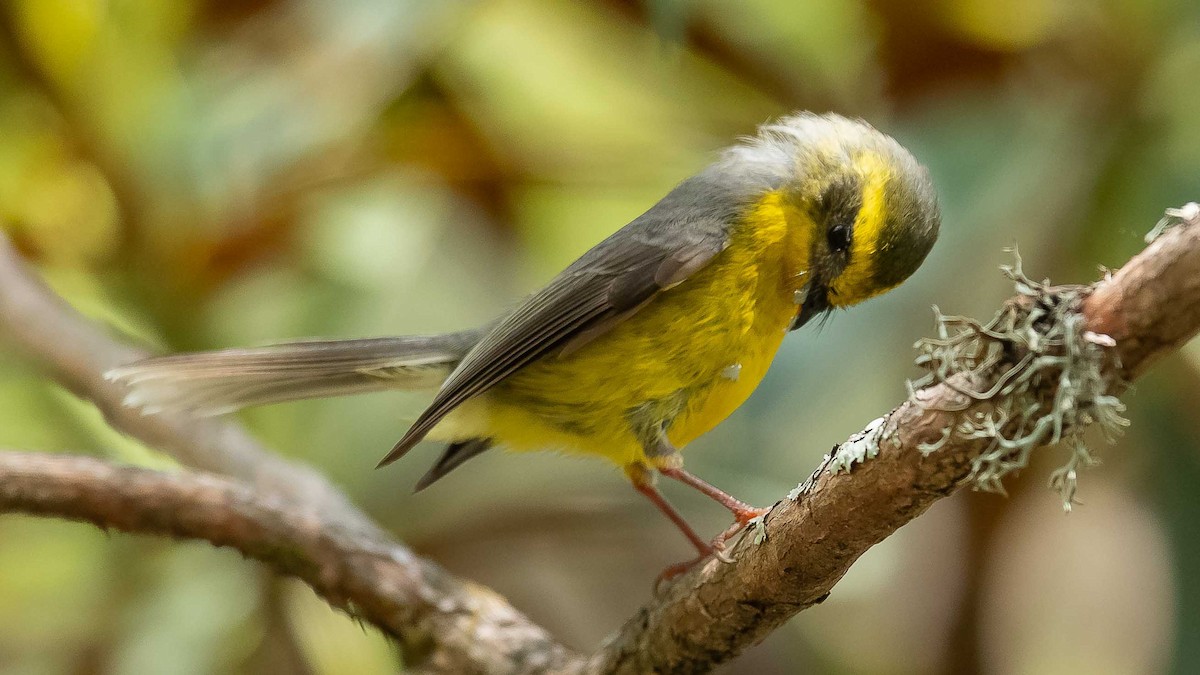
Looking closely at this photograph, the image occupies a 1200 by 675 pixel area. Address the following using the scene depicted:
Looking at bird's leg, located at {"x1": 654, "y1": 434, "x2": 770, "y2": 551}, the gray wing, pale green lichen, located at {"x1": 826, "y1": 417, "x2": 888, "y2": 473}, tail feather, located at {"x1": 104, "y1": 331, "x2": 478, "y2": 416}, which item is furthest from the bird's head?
tail feather, located at {"x1": 104, "y1": 331, "x2": 478, "y2": 416}

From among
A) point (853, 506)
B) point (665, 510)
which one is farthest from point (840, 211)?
point (853, 506)

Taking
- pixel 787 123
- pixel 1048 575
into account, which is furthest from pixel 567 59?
pixel 1048 575

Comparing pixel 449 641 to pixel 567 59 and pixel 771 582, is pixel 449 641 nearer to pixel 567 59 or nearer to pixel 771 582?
pixel 771 582

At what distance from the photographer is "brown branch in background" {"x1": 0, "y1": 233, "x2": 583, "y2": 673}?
1.97 metres

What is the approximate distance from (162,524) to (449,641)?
1.83 feet

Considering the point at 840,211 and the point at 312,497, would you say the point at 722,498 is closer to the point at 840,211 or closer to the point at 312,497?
the point at 840,211

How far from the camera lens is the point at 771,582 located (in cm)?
141

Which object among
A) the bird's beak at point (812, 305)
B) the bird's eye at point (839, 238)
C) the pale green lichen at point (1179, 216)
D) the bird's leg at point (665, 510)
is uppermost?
the bird's eye at point (839, 238)

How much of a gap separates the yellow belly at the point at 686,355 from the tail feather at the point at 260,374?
16.1 inches

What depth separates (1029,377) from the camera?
3.20 feet

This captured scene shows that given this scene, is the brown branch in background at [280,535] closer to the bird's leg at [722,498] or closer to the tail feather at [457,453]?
the tail feather at [457,453]

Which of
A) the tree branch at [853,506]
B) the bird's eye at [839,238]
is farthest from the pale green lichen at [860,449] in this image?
the bird's eye at [839,238]

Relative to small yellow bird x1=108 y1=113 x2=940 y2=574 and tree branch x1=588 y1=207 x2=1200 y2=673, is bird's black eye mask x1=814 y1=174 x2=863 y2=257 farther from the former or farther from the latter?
tree branch x1=588 y1=207 x2=1200 y2=673

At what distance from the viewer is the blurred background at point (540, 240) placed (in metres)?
2.43
